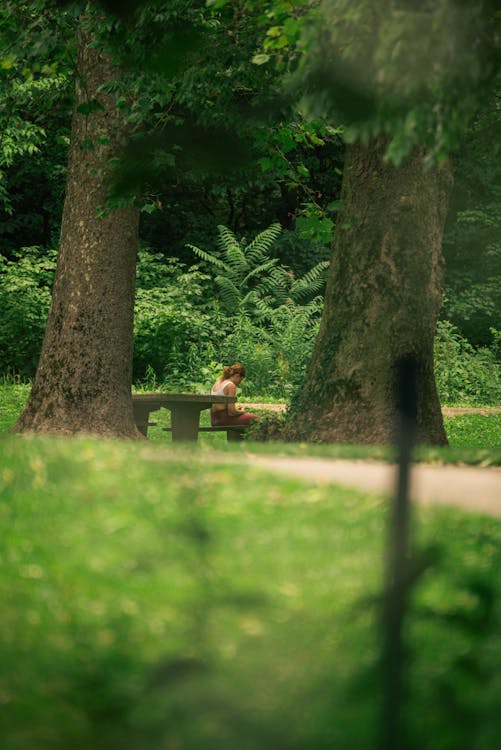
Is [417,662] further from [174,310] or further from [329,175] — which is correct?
[329,175]

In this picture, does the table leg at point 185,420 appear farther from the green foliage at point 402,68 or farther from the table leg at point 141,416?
the green foliage at point 402,68

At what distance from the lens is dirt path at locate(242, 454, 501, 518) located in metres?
6.33

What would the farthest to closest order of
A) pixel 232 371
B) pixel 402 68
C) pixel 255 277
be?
pixel 255 277 < pixel 232 371 < pixel 402 68

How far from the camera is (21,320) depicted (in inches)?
861

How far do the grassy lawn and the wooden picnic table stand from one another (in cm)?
425

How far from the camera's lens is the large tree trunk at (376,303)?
10.5 meters

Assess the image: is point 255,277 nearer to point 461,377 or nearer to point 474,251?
point 474,251

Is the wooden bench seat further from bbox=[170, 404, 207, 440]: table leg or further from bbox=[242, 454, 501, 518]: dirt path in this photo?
bbox=[242, 454, 501, 518]: dirt path

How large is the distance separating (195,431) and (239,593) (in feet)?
37.0

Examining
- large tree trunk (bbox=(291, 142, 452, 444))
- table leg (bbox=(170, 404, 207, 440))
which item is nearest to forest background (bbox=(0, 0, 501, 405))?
large tree trunk (bbox=(291, 142, 452, 444))

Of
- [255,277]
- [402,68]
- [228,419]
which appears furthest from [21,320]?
[402,68]

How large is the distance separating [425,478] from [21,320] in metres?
15.9

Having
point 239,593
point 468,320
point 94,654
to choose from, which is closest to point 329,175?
point 468,320

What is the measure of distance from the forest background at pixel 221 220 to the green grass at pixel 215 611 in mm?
639
